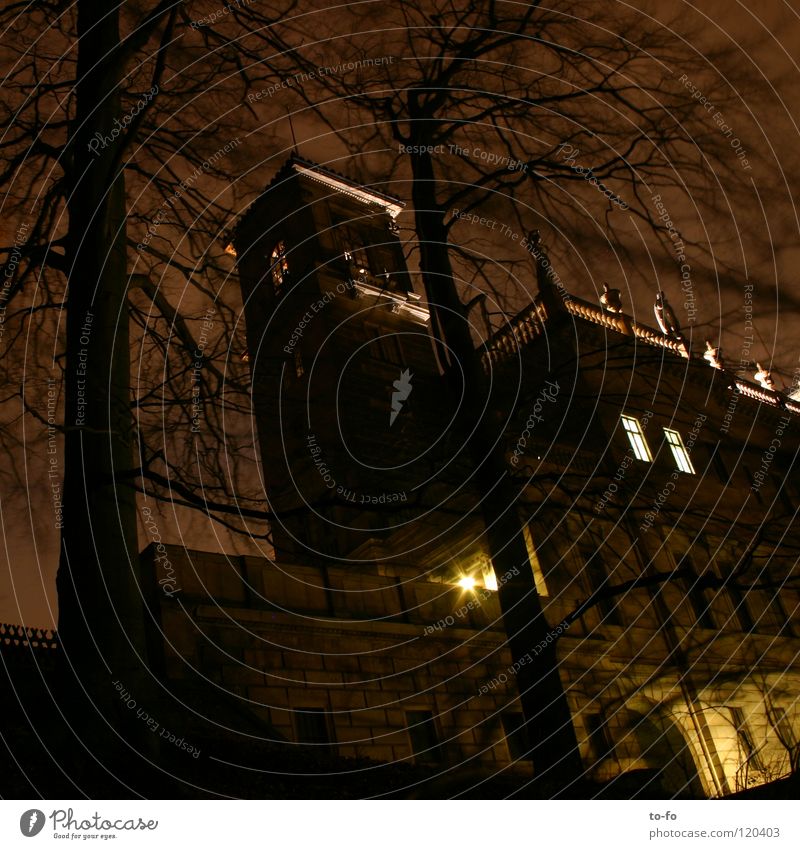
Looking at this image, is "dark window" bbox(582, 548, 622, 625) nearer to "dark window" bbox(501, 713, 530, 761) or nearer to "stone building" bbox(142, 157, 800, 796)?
"stone building" bbox(142, 157, 800, 796)

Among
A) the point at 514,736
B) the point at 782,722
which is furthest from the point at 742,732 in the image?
the point at 514,736

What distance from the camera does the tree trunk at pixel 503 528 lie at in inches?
346

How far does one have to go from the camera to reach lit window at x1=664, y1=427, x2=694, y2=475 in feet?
96.5

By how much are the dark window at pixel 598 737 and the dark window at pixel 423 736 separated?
4.09 metres

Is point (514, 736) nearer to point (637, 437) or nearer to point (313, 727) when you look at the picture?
point (313, 727)

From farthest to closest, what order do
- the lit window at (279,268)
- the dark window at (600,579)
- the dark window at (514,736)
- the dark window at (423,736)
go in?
1. the dark window at (600,579)
2. the dark window at (514,736)
3. the dark window at (423,736)
4. the lit window at (279,268)

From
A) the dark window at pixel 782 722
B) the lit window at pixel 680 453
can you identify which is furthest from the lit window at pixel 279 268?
the dark window at pixel 782 722

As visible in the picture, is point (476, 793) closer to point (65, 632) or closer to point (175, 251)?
point (65, 632)

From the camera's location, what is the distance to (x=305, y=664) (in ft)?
58.1

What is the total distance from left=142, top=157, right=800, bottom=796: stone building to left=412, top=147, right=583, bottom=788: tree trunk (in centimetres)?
67

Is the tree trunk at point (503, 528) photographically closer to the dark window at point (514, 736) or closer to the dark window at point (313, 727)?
the dark window at point (313, 727)

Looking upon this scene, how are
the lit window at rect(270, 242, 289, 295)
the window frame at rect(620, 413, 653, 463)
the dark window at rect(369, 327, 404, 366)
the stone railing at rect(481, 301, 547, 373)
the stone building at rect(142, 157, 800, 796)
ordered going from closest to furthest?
the lit window at rect(270, 242, 289, 295), the stone building at rect(142, 157, 800, 796), the stone railing at rect(481, 301, 547, 373), the window frame at rect(620, 413, 653, 463), the dark window at rect(369, 327, 404, 366)

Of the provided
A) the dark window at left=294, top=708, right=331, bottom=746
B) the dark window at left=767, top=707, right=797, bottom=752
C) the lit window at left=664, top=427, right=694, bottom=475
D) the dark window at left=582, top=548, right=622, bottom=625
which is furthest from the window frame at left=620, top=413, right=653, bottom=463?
the dark window at left=294, top=708, right=331, bottom=746
